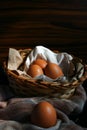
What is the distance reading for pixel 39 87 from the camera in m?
0.84

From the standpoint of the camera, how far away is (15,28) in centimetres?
100

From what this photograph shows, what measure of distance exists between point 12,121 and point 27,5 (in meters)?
0.42

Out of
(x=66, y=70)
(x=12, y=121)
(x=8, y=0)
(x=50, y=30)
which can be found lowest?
(x=12, y=121)

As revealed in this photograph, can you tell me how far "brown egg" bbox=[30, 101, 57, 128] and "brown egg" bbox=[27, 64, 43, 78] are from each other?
146 mm

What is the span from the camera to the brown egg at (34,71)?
0.89 m

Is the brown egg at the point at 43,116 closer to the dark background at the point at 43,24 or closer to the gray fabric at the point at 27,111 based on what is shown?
the gray fabric at the point at 27,111

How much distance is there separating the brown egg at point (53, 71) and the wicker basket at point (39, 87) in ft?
0.20

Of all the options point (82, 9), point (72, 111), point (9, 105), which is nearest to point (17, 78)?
point (9, 105)

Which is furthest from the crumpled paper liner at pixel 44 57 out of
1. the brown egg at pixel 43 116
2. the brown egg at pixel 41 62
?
the brown egg at pixel 43 116

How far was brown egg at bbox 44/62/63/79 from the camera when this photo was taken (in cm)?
91

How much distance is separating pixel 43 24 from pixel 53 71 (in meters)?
0.21

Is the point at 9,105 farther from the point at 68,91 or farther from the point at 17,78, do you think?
the point at 68,91

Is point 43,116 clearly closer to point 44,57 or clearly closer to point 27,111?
point 27,111

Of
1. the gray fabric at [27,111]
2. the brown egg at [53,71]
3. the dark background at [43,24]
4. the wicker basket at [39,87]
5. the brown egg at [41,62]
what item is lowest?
the gray fabric at [27,111]
